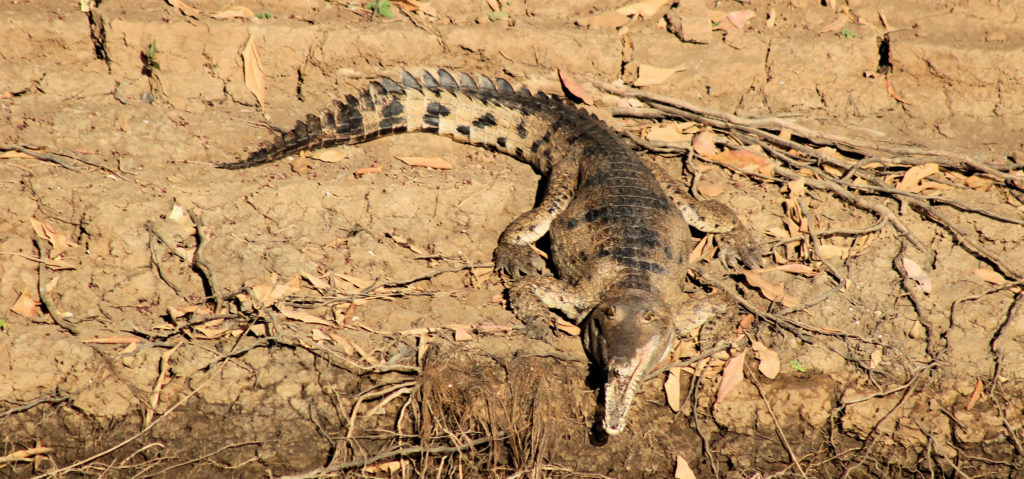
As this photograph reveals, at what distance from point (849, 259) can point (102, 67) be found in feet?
17.3

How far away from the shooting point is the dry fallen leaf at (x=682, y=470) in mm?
3590

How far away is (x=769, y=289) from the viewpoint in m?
4.18

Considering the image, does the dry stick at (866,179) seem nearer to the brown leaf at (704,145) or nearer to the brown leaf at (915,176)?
the brown leaf at (915,176)

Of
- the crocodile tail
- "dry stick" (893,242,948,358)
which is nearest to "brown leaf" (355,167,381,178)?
the crocodile tail

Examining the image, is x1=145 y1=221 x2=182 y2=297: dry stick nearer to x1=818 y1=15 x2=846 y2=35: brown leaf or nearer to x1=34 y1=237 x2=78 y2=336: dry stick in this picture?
x1=34 y1=237 x2=78 y2=336: dry stick

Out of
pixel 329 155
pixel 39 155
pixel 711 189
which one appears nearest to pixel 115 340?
pixel 39 155

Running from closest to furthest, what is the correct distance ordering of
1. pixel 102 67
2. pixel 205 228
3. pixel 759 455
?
1. pixel 759 455
2. pixel 205 228
3. pixel 102 67

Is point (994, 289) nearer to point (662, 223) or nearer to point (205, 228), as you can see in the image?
point (662, 223)

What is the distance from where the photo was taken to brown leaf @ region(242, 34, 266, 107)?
4672 millimetres

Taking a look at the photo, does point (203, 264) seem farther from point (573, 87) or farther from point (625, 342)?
point (573, 87)

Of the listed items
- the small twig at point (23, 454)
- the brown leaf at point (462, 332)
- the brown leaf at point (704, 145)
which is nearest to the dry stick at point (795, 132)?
the brown leaf at point (704, 145)

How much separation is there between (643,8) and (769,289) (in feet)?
8.27

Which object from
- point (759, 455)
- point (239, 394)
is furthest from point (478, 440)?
point (759, 455)

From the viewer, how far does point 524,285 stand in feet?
13.2
